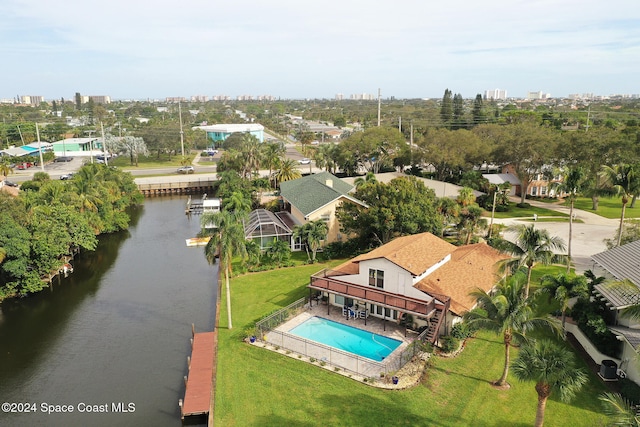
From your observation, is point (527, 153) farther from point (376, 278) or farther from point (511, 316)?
point (511, 316)

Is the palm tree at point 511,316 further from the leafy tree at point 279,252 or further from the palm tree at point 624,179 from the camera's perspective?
the leafy tree at point 279,252

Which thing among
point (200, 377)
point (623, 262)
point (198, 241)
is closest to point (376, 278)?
point (200, 377)

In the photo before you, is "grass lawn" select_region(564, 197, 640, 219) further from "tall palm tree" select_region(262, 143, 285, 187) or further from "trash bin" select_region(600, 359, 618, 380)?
"tall palm tree" select_region(262, 143, 285, 187)

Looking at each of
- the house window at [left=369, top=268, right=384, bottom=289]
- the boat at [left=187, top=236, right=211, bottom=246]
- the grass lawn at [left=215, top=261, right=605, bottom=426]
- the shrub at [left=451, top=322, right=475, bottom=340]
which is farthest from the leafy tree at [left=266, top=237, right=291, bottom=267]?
the shrub at [left=451, top=322, right=475, bottom=340]

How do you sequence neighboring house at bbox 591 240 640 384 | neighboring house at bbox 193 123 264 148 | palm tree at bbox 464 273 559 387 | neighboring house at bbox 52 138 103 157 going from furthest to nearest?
neighboring house at bbox 193 123 264 148, neighboring house at bbox 52 138 103 157, neighboring house at bbox 591 240 640 384, palm tree at bbox 464 273 559 387

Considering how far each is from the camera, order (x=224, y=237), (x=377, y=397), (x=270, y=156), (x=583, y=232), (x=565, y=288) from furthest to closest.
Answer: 1. (x=270, y=156)
2. (x=583, y=232)
3. (x=224, y=237)
4. (x=565, y=288)
5. (x=377, y=397)

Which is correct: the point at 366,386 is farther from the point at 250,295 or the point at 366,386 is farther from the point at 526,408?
the point at 250,295
